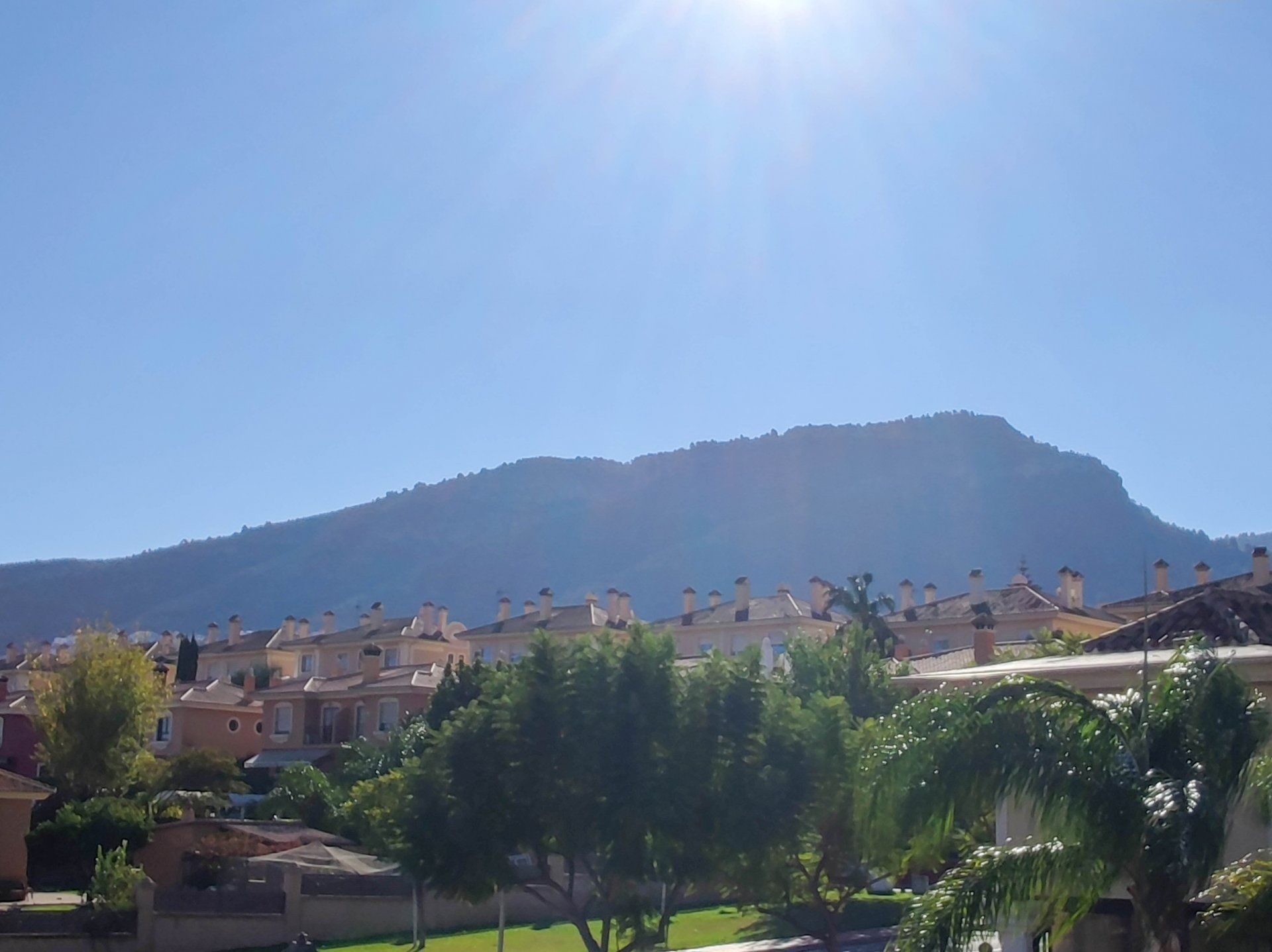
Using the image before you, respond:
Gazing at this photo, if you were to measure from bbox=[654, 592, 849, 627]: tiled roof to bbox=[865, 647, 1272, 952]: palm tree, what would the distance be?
5735cm

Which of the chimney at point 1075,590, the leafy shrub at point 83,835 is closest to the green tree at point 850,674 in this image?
the leafy shrub at point 83,835

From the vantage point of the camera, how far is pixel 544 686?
18.7 metres

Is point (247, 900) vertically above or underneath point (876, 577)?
underneath

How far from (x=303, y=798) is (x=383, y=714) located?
51.3ft

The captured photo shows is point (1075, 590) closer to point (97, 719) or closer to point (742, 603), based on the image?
point (742, 603)

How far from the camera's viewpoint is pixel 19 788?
3944 centimetres

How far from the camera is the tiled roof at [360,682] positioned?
61.4 meters

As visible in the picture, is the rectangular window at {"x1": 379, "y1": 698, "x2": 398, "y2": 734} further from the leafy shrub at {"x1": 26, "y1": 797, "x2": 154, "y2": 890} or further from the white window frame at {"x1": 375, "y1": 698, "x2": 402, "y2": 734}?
the leafy shrub at {"x1": 26, "y1": 797, "x2": 154, "y2": 890}

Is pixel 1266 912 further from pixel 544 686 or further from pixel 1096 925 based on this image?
pixel 544 686

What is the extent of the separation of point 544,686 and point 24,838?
27.2m

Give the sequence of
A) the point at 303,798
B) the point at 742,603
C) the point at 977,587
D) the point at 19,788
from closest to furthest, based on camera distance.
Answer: the point at 19,788, the point at 303,798, the point at 977,587, the point at 742,603

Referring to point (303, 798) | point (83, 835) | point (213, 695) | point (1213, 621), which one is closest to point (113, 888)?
point (83, 835)

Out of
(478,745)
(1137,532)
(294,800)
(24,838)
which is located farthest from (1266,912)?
(1137,532)

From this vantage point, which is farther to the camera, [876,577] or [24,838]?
[876,577]
